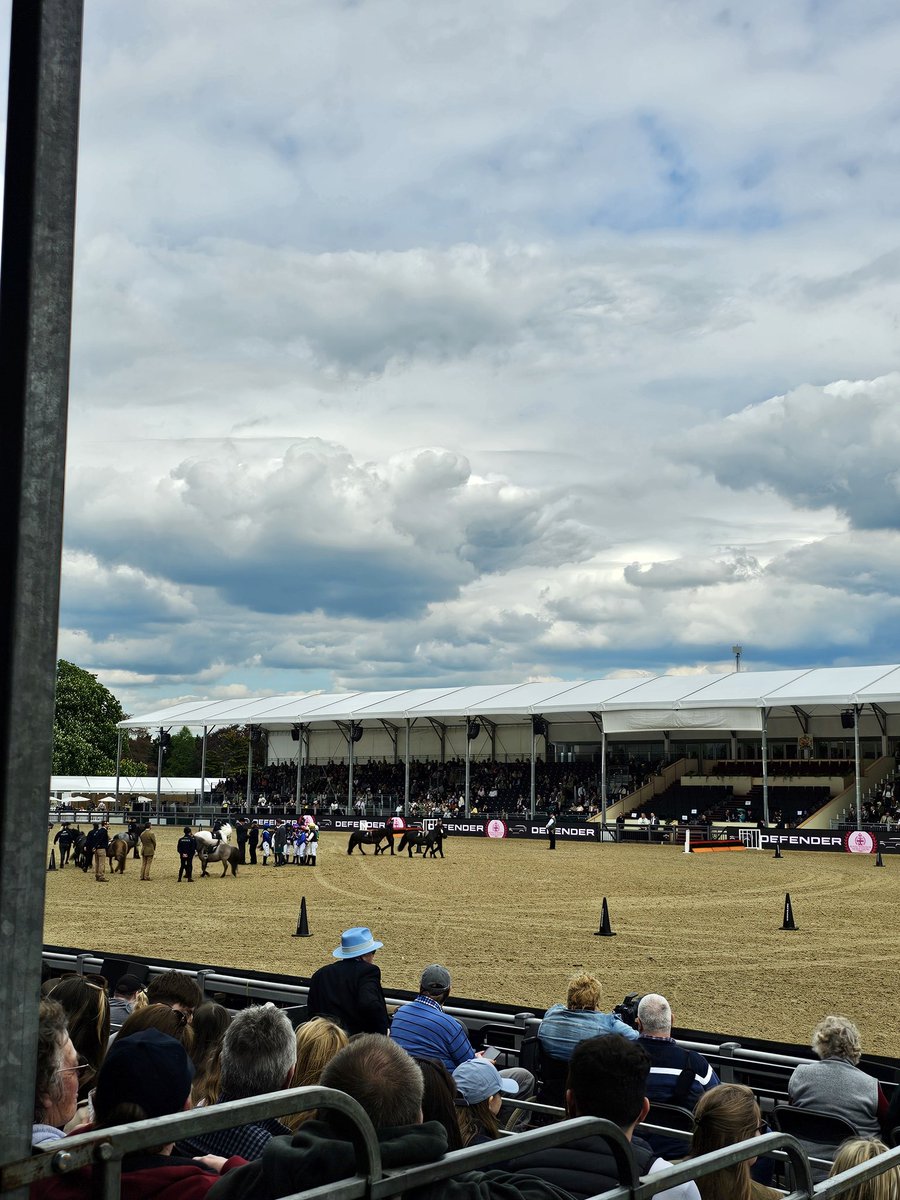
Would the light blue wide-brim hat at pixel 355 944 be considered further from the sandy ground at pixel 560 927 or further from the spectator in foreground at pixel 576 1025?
the sandy ground at pixel 560 927

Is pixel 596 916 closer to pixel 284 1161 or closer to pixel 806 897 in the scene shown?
pixel 806 897

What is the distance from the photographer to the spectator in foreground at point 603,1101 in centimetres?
348

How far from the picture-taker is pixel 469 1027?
798 centimetres

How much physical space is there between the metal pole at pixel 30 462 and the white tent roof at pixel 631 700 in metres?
43.8

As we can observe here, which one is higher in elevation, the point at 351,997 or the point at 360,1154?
the point at 360,1154

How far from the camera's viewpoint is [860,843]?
1551 inches

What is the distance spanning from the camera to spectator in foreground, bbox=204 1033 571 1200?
2404 millimetres

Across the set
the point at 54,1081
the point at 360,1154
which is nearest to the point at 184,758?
the point at 54,1081

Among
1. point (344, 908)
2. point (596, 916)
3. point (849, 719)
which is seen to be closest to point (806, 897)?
point (596, 916)

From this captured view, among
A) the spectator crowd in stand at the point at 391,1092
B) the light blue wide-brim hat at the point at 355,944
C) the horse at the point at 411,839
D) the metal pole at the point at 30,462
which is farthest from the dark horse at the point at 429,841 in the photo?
the metal pole at the point at 30,462

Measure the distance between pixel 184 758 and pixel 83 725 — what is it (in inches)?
2328

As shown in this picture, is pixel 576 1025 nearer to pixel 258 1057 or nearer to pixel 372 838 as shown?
pixel 258 1057

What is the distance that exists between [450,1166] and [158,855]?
122 feet

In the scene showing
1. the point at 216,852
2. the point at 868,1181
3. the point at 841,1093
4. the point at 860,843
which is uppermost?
the point at 868,1181
